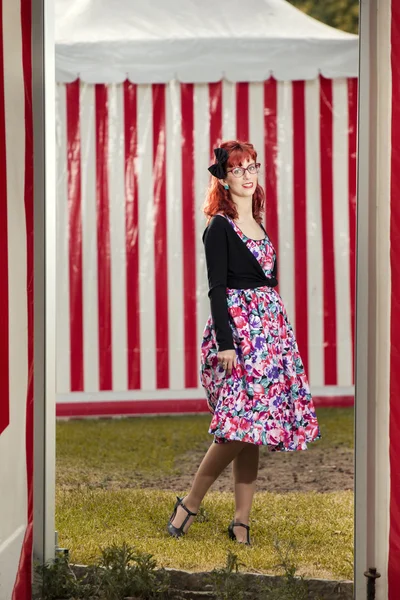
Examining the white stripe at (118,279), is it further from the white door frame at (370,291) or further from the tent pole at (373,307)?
the tent pole at (373,307)

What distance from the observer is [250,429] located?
12.5 ft

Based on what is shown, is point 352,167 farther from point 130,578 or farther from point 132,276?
point 130,578

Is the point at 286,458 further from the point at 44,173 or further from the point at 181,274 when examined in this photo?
the point at 44,173

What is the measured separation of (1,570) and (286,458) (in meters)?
2.98

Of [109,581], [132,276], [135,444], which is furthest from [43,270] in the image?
[132,276]

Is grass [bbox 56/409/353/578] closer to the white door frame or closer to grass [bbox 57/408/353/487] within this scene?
grass [bbox 57/408/353/487]

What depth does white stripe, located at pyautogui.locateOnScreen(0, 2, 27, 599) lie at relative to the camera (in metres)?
3.13

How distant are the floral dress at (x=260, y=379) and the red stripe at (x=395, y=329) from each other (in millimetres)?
728

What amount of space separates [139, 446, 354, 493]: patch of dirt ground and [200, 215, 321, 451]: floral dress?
126 centimetres

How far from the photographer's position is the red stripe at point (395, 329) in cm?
310

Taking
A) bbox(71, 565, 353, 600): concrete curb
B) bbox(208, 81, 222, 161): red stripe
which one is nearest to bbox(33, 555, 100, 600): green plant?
bbox(71, 565, 353, 600): concrete curb

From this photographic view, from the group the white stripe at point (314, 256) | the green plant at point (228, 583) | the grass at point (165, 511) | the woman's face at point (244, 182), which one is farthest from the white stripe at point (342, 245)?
the green plant at point (228, 583)

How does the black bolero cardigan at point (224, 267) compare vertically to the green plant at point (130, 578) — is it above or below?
above

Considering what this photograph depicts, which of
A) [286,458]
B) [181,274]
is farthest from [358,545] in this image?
[181,274]
